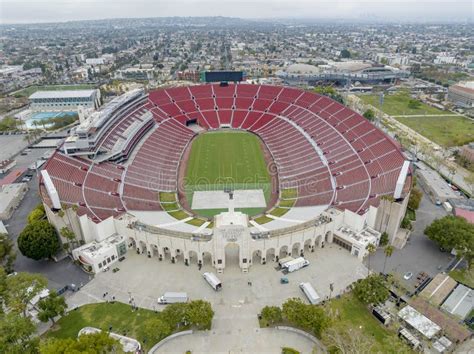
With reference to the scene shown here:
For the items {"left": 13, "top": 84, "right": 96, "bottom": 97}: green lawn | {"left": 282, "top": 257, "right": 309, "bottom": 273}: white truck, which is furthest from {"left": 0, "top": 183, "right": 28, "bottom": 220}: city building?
{"left": 13, "top": 84, "right": 96, "bottom": 97}: green lawn

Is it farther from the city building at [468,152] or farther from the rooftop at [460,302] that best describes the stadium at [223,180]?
the city building at [468,152]

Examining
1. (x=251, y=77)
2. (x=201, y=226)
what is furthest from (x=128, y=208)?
(x=251, y=77)

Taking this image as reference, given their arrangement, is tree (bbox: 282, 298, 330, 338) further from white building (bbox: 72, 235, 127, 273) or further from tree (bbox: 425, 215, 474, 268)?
white building (bbox: 72, 235, 127, 273)

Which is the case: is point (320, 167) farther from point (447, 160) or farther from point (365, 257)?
point (447, 160)

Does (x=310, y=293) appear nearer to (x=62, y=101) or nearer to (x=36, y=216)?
(x=36, y=216)

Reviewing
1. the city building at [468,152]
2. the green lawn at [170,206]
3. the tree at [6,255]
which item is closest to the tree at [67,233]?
the tree at [6,255]

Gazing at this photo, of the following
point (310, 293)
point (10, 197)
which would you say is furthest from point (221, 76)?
point (310, 293)

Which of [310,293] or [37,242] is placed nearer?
[310,293]
